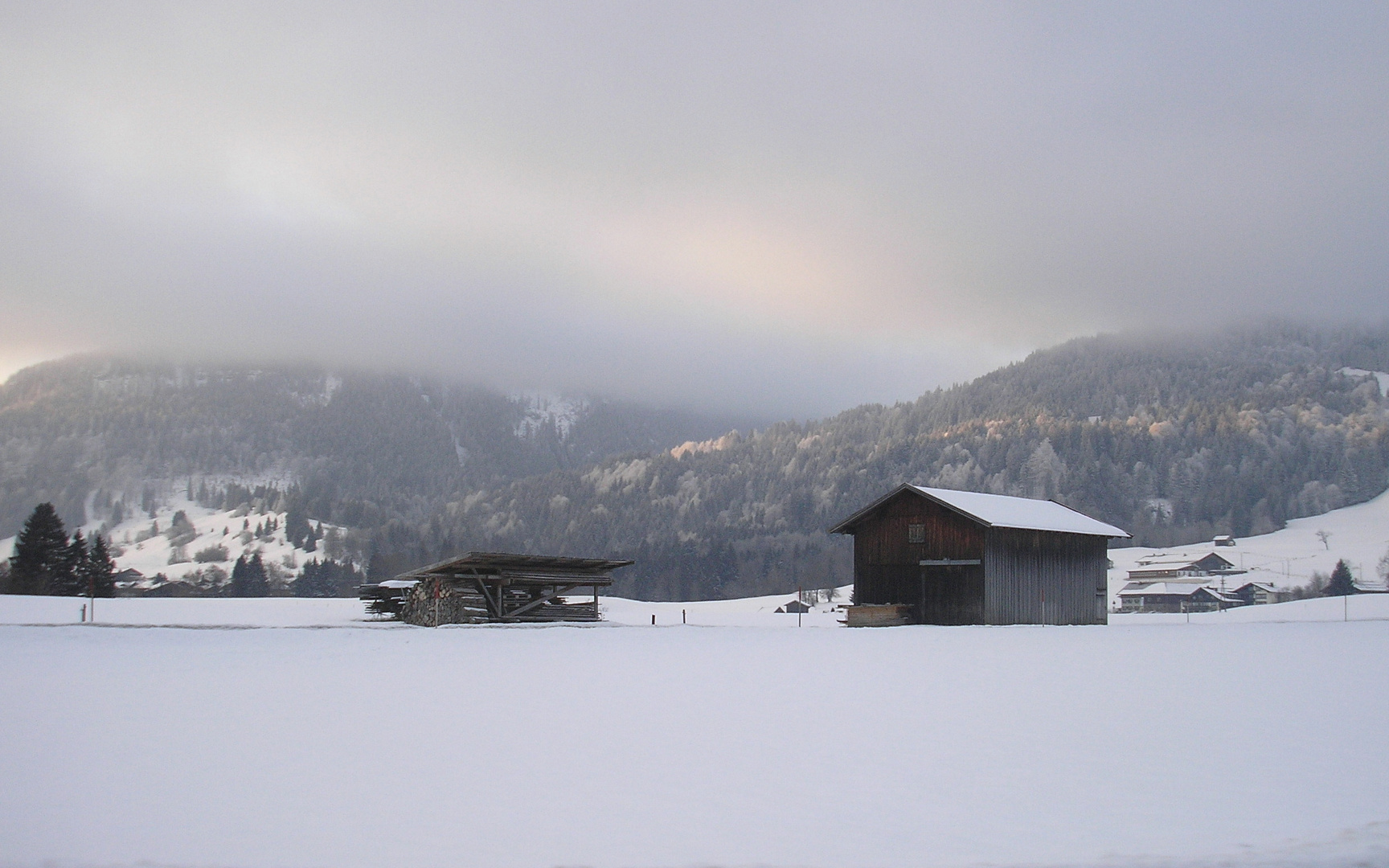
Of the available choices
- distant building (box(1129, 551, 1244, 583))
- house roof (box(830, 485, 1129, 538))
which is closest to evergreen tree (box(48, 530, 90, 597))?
house roof (box(830, 485, 1129, 538))

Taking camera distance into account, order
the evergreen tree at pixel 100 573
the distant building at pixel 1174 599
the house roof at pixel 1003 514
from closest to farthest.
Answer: the house roof at pixel 1003 514 → the evergreen tree at pixel 100 573 → the distant building at pixel 1174 599

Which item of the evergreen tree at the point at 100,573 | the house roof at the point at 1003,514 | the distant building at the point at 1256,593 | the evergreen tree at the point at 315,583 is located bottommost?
the evergreen tree at the point at 315,583

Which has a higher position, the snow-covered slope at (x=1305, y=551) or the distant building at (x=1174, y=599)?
the snow-covered slope at (x=1305, y=551)

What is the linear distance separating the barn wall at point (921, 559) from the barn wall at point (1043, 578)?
79 centimetres

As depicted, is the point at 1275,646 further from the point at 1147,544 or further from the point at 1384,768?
the point at 1147,544

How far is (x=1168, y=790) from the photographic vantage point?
10352mm

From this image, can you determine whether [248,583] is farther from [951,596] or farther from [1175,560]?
[1175,560]

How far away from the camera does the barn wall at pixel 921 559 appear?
42219 mm

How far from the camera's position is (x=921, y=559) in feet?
143

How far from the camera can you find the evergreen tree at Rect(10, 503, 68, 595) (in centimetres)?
6512

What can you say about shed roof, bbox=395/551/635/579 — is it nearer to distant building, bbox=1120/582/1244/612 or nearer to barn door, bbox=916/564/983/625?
barn door, bbox=916/564/983/625

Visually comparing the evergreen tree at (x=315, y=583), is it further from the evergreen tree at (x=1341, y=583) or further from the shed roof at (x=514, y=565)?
the evergreen tree at (x=1341, y=583)

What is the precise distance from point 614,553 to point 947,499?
153 metres

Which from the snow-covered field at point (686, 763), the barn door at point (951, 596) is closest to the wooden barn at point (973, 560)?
the barn door at point (951, 596)
